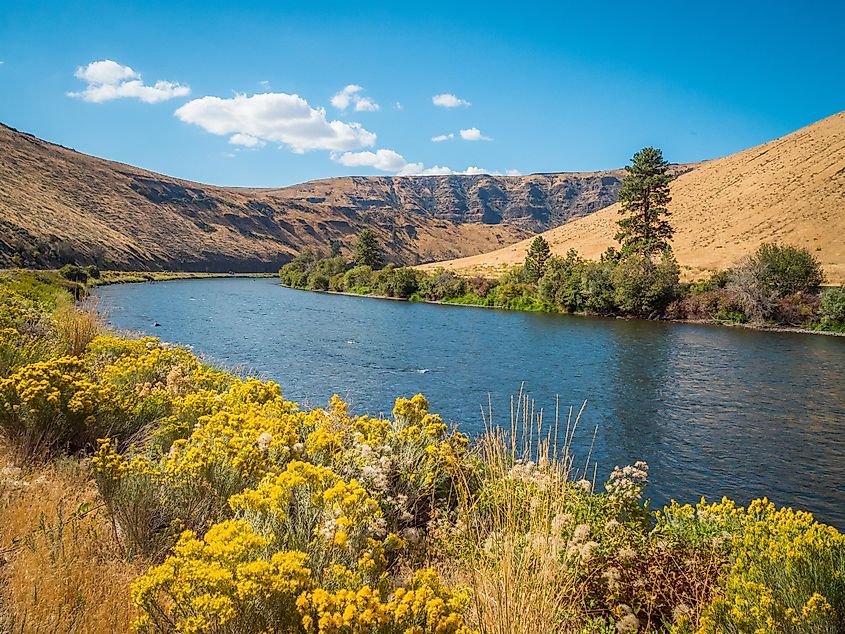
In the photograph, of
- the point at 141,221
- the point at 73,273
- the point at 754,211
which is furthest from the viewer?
the point at 141,221

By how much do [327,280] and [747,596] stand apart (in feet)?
260

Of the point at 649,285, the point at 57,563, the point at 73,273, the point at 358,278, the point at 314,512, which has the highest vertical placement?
the point at 649,285

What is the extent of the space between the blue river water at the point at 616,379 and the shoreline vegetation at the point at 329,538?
13.2ft

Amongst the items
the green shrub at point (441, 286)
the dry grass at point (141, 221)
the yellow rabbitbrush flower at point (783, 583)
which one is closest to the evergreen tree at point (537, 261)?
the green shrub at point (441, 286)

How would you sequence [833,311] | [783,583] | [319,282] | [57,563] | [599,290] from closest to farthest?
[57,563]
[783,583]
[833,311]
[599,290]
[319,282]

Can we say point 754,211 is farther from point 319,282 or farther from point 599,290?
point 319,282

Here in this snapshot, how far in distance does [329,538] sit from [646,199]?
179ft

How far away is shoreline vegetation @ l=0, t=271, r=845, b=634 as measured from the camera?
3.09 metres

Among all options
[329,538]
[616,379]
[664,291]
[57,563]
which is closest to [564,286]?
[664,291]

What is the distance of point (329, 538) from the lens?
3.80 meters

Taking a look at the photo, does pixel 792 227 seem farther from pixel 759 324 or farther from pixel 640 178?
pixel 759 324

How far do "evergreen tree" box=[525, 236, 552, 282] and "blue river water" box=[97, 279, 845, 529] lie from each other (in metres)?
17.3

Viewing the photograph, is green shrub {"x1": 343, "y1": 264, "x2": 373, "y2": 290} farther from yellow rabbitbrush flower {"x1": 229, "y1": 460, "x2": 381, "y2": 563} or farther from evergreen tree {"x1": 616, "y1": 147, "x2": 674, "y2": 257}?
yellow rabbitbrush flower {"x1": 229, "y1": 460, "x2": 381, "y2": 563}

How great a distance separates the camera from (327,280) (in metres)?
81.1
